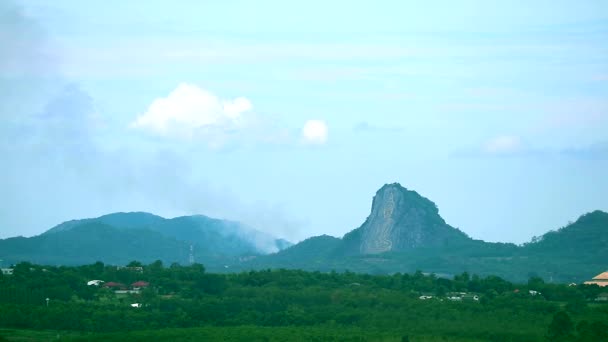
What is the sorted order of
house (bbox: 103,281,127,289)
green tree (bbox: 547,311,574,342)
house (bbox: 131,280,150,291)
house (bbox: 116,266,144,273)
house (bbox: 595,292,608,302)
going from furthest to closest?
house (bbox: 116,266,144,273) < house (bbox: 131,280,150,291) < house (bbox: 103,281,127,289) < house (bbox: 595,292,608,302) < green tree (bbox: 547,311,574,342)

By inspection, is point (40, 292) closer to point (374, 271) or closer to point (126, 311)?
point (126, 311)

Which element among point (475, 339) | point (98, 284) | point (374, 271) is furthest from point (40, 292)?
point (374, 271)

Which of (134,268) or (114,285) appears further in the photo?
(134,268)

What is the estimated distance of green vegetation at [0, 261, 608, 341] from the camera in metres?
86.2

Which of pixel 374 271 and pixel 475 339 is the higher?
pixel 374 271

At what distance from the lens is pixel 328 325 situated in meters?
94.2

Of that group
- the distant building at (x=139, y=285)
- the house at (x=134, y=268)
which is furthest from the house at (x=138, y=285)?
the house at (x=134, y=268)

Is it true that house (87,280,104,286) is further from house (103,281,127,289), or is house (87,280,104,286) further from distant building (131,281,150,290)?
distant building (131,281,150,290)

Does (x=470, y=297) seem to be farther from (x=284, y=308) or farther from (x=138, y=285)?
(x=138, y=285)

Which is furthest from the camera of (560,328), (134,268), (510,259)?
(510,259)

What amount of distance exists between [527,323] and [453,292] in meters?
22.7

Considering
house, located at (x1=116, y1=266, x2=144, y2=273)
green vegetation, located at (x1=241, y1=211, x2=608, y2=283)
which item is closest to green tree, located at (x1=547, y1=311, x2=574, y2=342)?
house, located at (x1=116, y1=266, x2=144, y2=273)

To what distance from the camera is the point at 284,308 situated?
101 m

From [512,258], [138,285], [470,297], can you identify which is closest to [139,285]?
[138,285]
